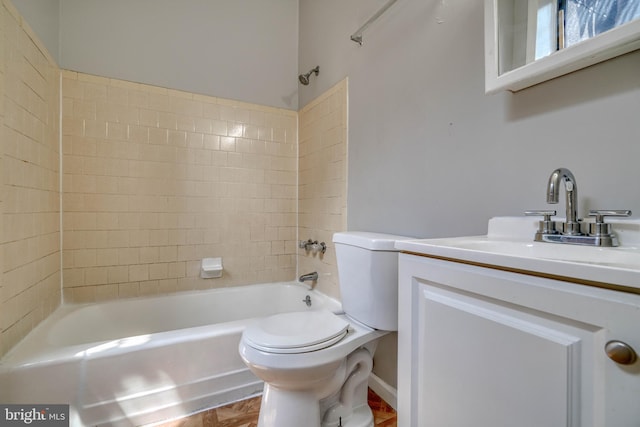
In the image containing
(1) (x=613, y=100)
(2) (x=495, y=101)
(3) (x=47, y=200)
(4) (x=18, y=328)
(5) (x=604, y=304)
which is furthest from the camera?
(3) (x=47, y=200)

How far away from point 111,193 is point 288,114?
1.45 m

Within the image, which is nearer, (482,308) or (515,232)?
(482,308)

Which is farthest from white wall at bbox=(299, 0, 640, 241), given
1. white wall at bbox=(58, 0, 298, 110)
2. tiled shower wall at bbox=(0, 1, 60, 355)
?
tiled shower wall at bbox=(0, 1, 60, 355)

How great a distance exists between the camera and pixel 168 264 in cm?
202

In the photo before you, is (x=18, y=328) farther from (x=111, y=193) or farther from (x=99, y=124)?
(x=99, y=124)

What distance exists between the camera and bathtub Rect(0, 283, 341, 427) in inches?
44.8

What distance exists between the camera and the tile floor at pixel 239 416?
131 cm

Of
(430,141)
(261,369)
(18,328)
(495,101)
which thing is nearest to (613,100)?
(495,101)

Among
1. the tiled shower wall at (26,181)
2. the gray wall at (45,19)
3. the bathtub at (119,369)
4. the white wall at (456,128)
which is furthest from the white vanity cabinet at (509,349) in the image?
the gray wall at (45,19)

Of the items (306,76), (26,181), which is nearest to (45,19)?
(26,181)

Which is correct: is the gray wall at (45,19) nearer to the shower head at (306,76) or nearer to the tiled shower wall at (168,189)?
the tiled shower wall at (168,189)

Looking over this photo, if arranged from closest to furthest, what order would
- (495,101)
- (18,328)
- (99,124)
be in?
(495,101) → (18,328) → (99,124)

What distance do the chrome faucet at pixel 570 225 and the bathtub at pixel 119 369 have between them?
4.06 ft

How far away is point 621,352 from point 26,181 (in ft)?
6.92
